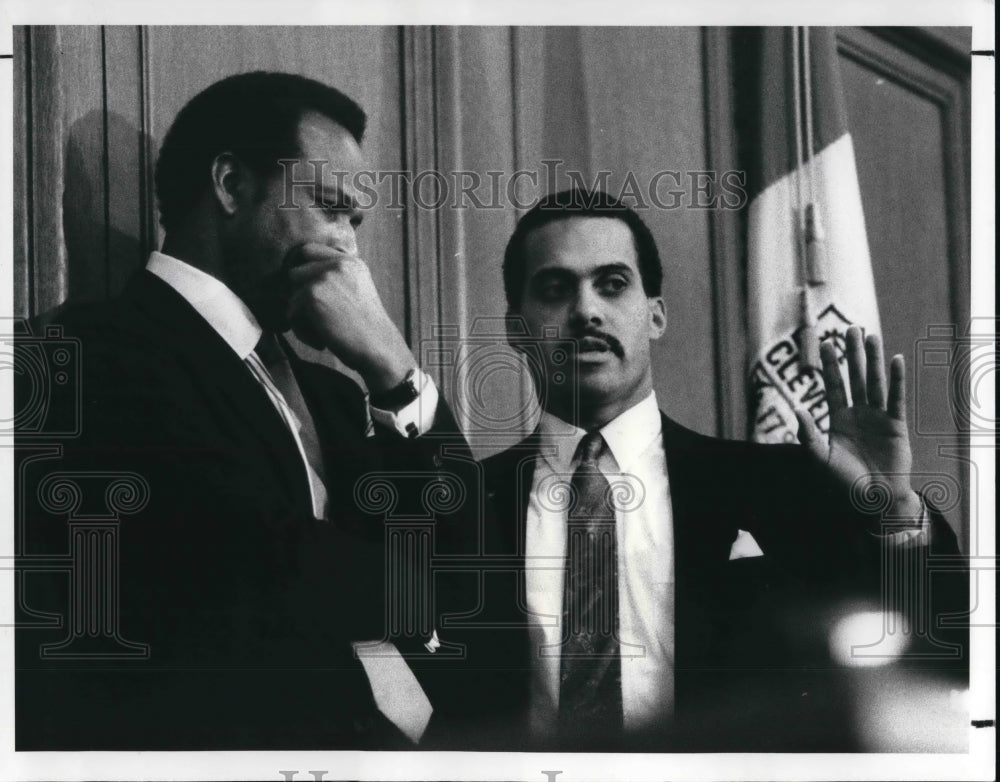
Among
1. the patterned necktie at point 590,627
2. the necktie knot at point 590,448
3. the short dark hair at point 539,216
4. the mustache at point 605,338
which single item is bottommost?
the patterned necktie at point 590,627

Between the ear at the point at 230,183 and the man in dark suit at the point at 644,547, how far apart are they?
2.72 ft

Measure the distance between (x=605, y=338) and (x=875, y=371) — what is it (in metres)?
0.81

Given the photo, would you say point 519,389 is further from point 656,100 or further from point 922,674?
point 922,674

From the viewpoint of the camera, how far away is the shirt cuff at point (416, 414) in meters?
3.46

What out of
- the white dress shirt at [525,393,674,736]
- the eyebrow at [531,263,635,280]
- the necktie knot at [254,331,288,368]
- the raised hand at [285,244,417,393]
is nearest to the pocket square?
the white dress shirt at [525,393,674,736]

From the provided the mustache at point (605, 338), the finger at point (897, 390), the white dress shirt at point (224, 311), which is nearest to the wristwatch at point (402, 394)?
the white dress shirt at point (224, 311)

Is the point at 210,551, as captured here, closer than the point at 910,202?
Yes

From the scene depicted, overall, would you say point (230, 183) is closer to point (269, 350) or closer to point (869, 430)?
point (269, 350)

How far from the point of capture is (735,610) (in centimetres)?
345

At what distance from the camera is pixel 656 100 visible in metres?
3.48

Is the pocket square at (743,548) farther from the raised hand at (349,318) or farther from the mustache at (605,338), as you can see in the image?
the raised hand at (349,318)

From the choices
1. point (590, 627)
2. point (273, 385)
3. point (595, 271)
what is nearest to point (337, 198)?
point (273, 385)

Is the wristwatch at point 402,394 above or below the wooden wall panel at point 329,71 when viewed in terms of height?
below

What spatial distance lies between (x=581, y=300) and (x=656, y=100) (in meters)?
0.64
